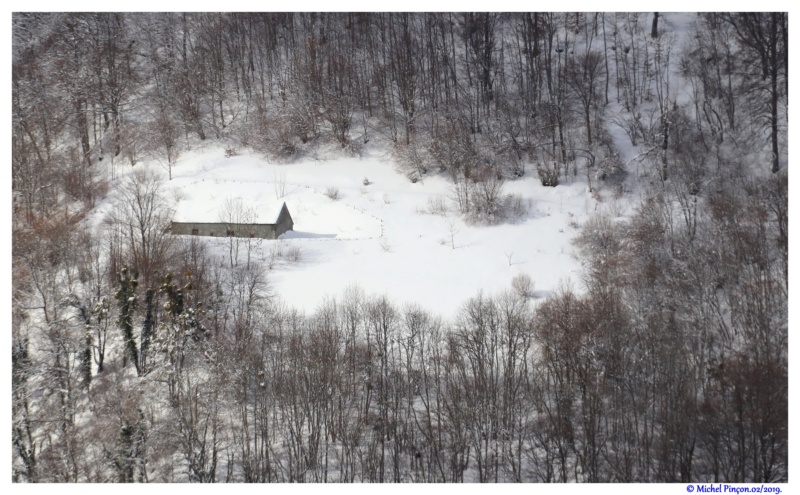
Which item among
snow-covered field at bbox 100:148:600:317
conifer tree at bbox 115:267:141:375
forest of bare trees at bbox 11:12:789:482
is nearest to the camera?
forest of bare trees at bbox 11:12:789:482

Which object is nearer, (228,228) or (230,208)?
(228,228)

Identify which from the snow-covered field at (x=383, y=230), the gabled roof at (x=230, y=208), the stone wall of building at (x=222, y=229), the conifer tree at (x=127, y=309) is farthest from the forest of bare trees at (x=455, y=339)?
the gabled roof at (x=230, y=208)

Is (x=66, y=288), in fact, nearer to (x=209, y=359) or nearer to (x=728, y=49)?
(x=209, y=359)

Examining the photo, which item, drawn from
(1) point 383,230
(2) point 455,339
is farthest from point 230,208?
(2) point 455,339

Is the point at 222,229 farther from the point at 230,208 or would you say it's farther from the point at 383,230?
the point at 383,230

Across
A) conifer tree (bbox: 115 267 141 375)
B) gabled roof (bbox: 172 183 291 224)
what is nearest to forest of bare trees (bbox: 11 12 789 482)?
conifer tree (bbox: 115 267 141 375)

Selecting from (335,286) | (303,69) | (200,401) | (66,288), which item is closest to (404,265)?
(335,286)

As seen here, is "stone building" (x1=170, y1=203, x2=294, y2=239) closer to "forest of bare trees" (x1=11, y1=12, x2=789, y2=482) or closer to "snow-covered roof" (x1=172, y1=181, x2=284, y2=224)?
"snow-covered roof" (x1=172, y1=181, x2=284, y2=224)
